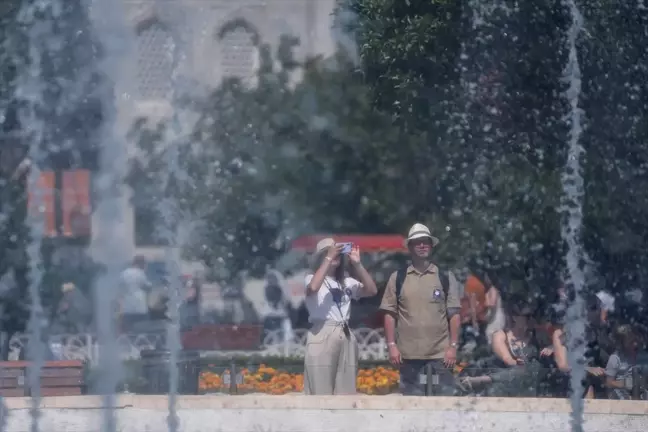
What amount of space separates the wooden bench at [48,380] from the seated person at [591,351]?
109 inches

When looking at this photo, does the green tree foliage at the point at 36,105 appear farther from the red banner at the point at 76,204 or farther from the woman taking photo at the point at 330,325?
the woman taking photo at the point at 330,325

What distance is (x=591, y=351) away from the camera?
8.08 metres

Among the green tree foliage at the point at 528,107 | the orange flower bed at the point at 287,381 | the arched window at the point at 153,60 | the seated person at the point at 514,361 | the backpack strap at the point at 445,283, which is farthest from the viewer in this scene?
the arched window at the point at 153,60

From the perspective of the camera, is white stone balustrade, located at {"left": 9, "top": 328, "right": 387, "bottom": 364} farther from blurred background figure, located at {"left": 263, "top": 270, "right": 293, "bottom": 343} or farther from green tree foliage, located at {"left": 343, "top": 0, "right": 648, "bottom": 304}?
green tree foliage, located at {"left": 343, "top": 0, "right": 648, "bottom": 304}

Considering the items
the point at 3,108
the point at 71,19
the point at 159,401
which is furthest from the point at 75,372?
the point at 71,19

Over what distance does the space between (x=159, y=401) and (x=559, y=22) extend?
15.2 ft

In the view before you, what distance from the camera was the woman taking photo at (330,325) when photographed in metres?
6.48

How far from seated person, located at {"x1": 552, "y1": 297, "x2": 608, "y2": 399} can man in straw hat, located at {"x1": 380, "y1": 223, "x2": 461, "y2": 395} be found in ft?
3.33

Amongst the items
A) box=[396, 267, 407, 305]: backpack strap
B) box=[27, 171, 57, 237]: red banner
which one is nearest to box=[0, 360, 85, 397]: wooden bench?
box=[396, 267, 407, 305]: backpack strap

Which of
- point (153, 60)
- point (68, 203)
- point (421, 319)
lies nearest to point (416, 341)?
point (421, 319)

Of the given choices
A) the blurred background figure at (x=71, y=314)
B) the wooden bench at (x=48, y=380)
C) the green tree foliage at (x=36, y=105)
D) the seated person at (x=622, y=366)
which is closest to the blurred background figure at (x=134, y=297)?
the blurred background figure at (x=71, y=314)

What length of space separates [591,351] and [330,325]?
2.30 metres

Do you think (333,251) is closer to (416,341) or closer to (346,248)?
(346,248)

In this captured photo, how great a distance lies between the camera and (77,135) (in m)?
15.4
